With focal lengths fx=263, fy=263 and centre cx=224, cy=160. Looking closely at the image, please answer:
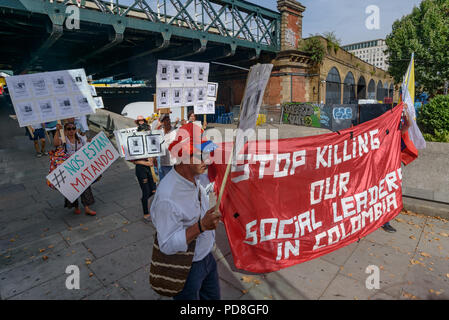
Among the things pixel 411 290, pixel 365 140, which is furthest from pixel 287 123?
pixel 411 290

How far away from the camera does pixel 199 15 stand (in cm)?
1612

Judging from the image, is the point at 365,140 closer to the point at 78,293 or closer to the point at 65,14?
the point at 78,293

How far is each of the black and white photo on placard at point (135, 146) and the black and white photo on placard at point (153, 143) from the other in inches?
5.0

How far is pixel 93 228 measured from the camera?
5.01 m

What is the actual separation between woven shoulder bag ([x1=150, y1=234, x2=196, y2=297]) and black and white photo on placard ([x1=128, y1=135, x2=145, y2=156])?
3695mm

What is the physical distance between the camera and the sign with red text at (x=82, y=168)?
5008mm

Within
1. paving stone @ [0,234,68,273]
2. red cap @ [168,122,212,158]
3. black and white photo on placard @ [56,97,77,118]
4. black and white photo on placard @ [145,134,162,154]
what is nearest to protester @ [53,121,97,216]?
black and white photo on placard @ [56,97,77,118]

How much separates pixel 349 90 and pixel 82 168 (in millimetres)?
31397

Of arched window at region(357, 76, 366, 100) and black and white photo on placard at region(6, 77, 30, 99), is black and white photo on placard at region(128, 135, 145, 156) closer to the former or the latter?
black and white photo on placard at region(6, 77, 30, 99)

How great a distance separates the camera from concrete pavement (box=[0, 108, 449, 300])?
3232 millimetres

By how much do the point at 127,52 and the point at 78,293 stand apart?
1840 cm

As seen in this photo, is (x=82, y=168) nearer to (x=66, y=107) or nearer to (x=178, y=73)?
(x=66, y=107)

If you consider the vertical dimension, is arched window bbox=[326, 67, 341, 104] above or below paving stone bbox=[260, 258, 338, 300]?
above

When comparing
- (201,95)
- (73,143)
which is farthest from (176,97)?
(73,143)
